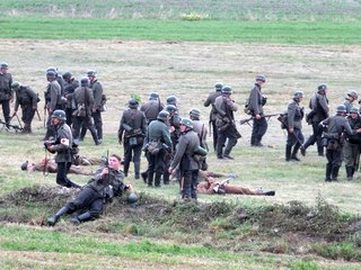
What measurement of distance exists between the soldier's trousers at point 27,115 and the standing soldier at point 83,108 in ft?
7.99

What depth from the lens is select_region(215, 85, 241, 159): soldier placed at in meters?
Answer: 31.9

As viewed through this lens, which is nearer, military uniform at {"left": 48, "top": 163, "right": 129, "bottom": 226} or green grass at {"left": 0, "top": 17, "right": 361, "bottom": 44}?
military uniform at {"left": 48, "top": 163, "right": 129, "bottom": 226}

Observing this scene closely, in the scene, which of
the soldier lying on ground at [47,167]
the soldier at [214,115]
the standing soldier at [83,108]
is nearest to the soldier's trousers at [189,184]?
the soldier lying on ground at [47,167]

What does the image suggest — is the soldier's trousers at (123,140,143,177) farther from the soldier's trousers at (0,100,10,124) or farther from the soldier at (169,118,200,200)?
the soldier's trousers at (0,100,10,124)

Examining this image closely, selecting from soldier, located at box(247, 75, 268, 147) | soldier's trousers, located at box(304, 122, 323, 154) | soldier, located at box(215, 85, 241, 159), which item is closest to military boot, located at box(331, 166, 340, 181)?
soldier's trousers, located at box(304, 122, 323, 154)

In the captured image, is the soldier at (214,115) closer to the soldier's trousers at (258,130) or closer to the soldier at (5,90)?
the soldier's trousers at (258,130)

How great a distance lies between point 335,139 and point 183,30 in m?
33.5

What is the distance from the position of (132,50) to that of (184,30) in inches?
311

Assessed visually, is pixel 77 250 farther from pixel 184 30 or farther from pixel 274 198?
pixel 184 30

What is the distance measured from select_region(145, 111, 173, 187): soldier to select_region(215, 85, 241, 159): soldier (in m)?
5.08

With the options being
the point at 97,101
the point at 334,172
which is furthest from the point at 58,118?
the point at 97,101

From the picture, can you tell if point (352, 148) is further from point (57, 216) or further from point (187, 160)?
point (57, 216)

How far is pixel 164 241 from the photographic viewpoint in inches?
827

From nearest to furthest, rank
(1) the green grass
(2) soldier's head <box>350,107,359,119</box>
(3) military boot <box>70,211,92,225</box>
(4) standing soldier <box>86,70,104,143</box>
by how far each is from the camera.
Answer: (3) military boot <box>70,211,92,225</box>, (2) soldier's head <box>350,107,359,119</box>, (4) standing soldier <box>86,70,104,143</box>, (1) the green grass
